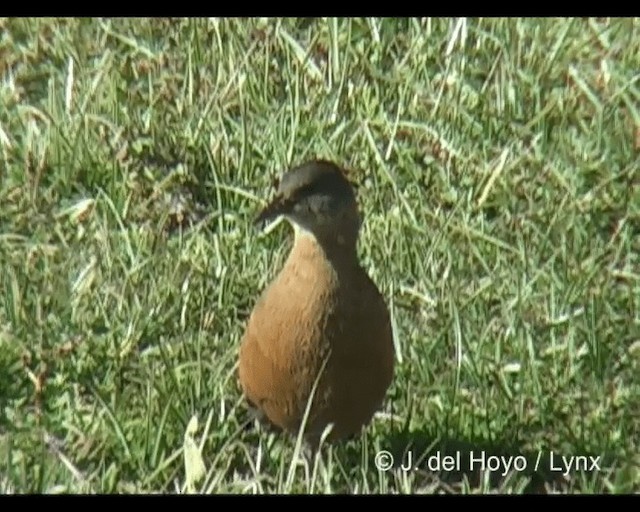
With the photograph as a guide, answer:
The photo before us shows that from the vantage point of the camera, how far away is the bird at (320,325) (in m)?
2.70

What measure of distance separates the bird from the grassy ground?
0.21 feet

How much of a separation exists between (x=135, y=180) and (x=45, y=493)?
522mm

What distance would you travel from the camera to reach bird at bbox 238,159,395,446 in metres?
2.70

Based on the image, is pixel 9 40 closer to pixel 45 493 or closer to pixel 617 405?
pixel 45 493

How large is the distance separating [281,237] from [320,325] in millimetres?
186

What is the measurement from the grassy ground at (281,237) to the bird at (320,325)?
0.21 feet

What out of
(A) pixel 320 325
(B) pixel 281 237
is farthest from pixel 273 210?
(A) pixel 320 325

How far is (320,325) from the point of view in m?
2.71

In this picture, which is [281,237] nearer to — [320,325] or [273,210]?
[273,210]

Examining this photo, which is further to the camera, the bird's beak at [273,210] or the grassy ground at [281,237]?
the grassy ground at [281,237]

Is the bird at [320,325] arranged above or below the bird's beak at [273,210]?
below

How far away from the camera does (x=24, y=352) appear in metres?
2.94

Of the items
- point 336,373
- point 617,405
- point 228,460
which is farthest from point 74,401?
point 617,405

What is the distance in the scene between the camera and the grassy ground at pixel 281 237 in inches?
113
